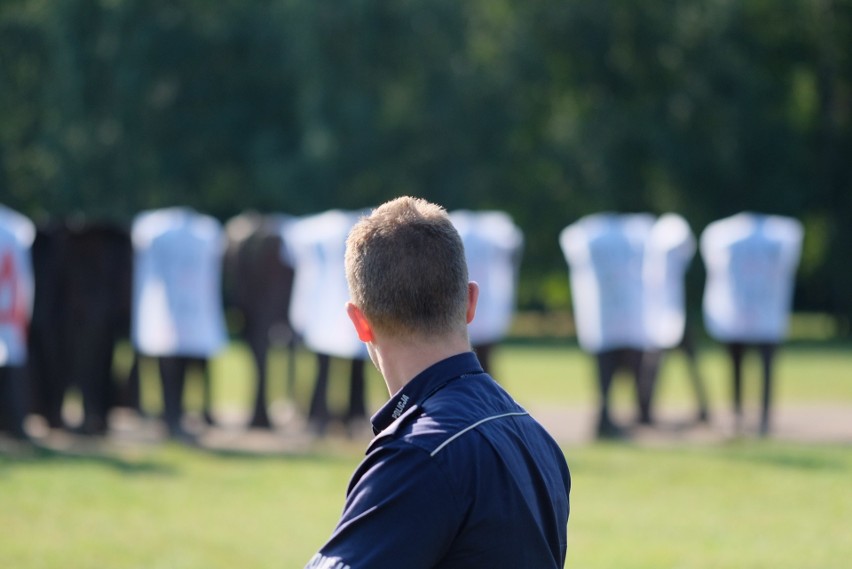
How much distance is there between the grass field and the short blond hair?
4.90 m

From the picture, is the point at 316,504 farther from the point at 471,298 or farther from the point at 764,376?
the point at 471,298

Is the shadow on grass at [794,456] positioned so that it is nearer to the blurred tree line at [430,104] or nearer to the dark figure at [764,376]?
the dark figure at [764,376]

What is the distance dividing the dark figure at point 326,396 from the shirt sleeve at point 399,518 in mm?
10925

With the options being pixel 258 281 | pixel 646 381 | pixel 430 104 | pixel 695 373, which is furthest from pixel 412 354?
pixel 430 104

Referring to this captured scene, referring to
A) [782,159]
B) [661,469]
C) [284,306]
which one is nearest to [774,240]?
[661,469]

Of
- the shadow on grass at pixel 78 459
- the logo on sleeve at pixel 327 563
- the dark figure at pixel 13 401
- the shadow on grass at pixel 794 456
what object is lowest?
the shadow on grass at pixel 794 456

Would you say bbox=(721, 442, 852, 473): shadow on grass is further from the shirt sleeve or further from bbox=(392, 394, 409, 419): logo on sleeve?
the shirt sleeve

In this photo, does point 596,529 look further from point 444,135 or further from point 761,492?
point 444,135

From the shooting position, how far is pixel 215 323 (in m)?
12.7

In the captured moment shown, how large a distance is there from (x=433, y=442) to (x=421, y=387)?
21cm

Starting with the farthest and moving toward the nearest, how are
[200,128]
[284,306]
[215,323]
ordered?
[200,128] → [284,306] → [215,323]


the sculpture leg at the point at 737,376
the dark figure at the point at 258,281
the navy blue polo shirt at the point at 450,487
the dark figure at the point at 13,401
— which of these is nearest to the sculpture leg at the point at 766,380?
the sculpture leg at the point at 737,376

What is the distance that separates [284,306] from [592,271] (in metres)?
3.17

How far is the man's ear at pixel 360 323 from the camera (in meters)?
2.66
